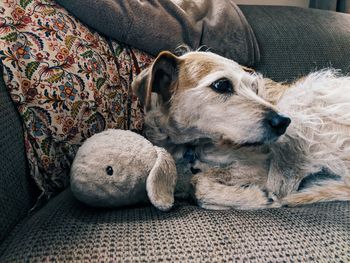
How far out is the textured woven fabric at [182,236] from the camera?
0.77m

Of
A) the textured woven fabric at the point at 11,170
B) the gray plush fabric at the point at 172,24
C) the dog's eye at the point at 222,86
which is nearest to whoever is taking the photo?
the textured woven fabric at the point at 11,170

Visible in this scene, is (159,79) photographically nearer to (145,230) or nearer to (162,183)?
(162,183)

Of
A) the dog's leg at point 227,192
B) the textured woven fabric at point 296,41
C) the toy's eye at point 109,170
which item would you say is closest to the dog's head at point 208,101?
the dog's leg at point 227,192

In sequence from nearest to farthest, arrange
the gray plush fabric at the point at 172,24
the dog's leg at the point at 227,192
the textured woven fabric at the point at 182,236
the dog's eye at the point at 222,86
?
the textured woven fabric at the point at 182,236
the dog's leg at the point at 227,192
the dog's eye at the point at 222,86
the gray plush fabric at the point at 172,24

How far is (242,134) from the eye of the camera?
1138mm

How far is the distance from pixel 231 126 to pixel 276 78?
0.98 metres

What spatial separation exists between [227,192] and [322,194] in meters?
0.30

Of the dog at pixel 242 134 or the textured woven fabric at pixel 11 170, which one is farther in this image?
the dog at pixel 242 134

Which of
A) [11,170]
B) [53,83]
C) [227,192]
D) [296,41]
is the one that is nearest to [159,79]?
[53,83]

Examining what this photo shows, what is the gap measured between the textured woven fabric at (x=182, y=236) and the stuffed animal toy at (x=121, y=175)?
1.6 inches

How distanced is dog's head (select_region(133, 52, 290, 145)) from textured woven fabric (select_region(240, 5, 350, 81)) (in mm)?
743

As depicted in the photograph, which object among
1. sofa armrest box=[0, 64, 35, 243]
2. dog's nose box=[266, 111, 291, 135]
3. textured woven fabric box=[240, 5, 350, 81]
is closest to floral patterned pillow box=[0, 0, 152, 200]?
sofa armrest box=[0, 64, 35, 243]

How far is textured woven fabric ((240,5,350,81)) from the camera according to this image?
2.04 metres

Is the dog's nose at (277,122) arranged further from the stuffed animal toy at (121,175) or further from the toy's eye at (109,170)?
the toy's eye at (109,170)
